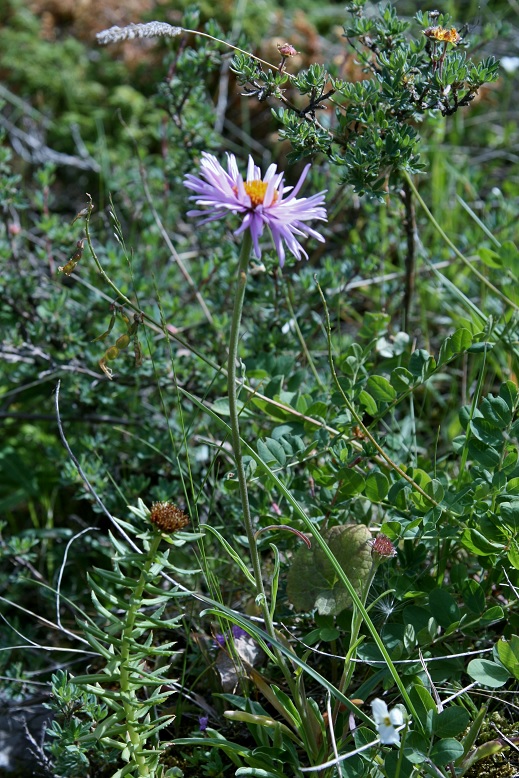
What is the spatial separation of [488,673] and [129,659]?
0.63m

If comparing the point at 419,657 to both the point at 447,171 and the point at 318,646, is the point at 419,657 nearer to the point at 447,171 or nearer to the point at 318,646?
the point at 318,646

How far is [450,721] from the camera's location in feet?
4.46

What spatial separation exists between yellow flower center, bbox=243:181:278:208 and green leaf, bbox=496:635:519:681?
2.80ft

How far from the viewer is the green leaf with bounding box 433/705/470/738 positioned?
1354 millimetres

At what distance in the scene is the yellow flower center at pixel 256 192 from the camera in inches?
48.3

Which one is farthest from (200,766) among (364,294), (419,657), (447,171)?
(447,171)

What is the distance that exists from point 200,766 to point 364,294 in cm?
167

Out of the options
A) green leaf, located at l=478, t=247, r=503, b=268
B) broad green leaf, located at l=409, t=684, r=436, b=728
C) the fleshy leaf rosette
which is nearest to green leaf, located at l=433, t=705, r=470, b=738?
broad green leaf, located at l=409, t=684, r=436, b=728

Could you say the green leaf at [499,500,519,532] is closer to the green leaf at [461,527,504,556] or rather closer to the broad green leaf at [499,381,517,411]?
the green leaf at [461,527,504,556]

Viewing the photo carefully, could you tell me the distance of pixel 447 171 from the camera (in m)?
3.20

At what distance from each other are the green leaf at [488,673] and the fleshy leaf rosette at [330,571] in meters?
0.24

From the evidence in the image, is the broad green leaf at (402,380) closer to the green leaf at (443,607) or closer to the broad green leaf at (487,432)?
the broad green leaf at (487,432)

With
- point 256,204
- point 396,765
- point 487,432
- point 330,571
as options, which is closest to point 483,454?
point 487,432

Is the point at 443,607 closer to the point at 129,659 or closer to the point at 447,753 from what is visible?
the point at 447,753
